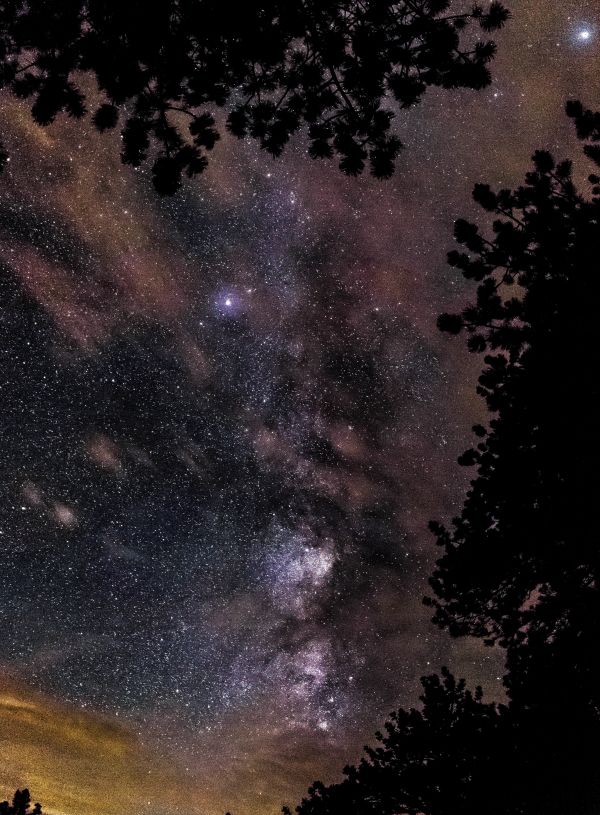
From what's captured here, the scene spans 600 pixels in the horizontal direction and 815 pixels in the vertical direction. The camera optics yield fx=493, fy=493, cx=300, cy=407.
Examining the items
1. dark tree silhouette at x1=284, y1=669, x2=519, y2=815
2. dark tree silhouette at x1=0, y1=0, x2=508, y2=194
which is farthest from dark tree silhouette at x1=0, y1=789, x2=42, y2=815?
dark tree silhouette at x1=0, y1=0, x2=508, y2=194

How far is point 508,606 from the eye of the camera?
7602 millimetres

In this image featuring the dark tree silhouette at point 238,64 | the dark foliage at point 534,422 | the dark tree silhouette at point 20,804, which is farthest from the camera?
the dark tree silhouette at point 20,804

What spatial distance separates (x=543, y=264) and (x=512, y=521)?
143 inches

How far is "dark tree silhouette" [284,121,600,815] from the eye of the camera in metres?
6.21

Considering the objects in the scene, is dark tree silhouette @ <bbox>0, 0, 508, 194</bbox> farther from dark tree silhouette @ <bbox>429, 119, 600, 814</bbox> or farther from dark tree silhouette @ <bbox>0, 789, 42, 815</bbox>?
dark tree silhouette @ <bbox>0, 789, 42, 815</bbox>

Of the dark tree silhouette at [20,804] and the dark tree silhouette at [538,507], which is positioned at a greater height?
the dark tree silhouette at [538,507]

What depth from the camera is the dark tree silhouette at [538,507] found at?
20.4ft

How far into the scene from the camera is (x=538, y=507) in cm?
682

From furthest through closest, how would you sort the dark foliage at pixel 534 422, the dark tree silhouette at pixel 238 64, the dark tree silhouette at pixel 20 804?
the dark tree silhouette at pixel 20 804 → the dark foliage at pixel 534 422 → the dark tree silhouette at pixel 238 64

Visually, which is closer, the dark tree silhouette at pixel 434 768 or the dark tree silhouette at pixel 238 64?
the dark tree silhouette at pixel 238 64

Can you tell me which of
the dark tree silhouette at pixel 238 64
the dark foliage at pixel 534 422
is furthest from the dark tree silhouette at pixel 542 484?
the dark tree silhouette at pixel 238 64

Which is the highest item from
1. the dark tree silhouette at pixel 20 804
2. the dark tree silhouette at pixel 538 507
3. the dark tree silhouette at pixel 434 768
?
the dark tree silhouette at pixel 538 507

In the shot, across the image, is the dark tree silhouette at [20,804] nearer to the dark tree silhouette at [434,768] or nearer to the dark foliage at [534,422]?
the dark tree silhouette at [434,768]

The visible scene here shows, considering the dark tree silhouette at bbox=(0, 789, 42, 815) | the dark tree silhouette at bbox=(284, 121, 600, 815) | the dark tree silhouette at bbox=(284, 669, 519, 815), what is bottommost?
the dark tree silhouette at bbox=(0, 789, 42, 815)
